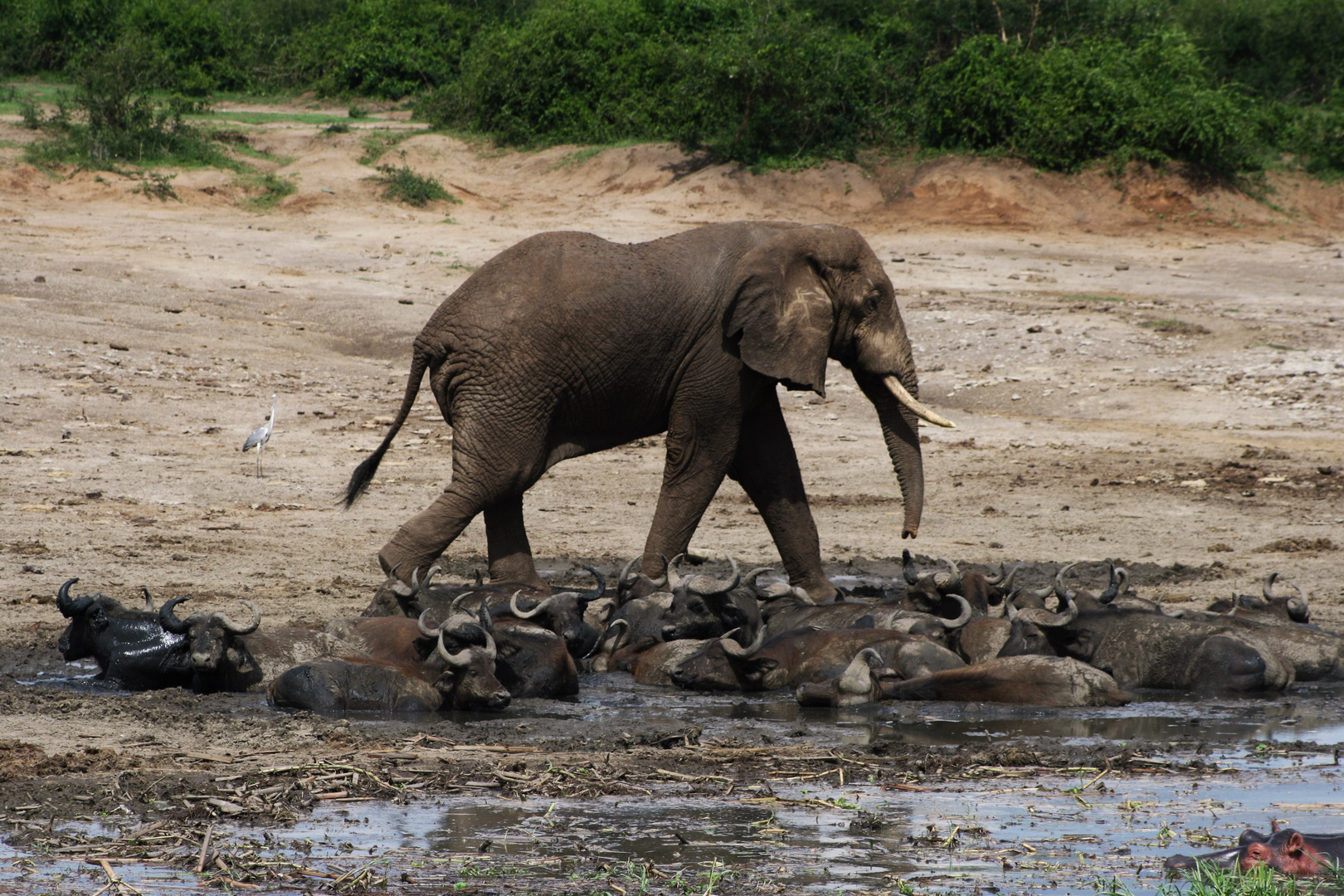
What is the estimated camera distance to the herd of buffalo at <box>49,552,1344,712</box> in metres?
7.11

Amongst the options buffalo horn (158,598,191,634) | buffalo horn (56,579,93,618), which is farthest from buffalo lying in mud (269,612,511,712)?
buffalo horn (56,579,93,618)

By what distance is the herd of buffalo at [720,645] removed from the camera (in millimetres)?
7109

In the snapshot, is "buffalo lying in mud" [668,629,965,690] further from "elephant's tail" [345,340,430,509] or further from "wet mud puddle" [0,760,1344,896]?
"elephant's tail" [345,340,430,509]

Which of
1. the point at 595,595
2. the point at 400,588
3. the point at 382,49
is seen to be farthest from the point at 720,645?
the point at 382,49

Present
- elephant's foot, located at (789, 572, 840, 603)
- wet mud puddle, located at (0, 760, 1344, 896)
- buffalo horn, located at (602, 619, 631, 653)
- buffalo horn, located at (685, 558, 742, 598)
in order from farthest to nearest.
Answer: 1. elephant's foot, located at (789, 572, 840, 603)
2. buffalo horn, located at (602, 619, 631, 653)
3. buffalo horn, located at (685, 558, 742, 598)
4. wet mud puddle, located at (0, 760, 1344, 896)

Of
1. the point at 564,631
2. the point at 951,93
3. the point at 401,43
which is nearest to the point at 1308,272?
the point at 951,93

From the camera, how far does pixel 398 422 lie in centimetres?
938

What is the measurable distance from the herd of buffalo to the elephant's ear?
1.27 metres

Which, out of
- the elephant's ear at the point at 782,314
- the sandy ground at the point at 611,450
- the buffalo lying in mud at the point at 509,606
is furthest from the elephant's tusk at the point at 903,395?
the buffalo lying in mud at the point at 509,606

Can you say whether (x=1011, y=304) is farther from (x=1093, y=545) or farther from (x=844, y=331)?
(x=844, y=331)

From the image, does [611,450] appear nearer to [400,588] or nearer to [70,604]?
[400,588]

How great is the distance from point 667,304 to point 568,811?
13.8 ft

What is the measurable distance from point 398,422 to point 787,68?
16.8m

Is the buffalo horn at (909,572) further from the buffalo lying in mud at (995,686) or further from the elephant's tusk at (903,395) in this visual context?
the buffalo lying in mud at (995,686)
